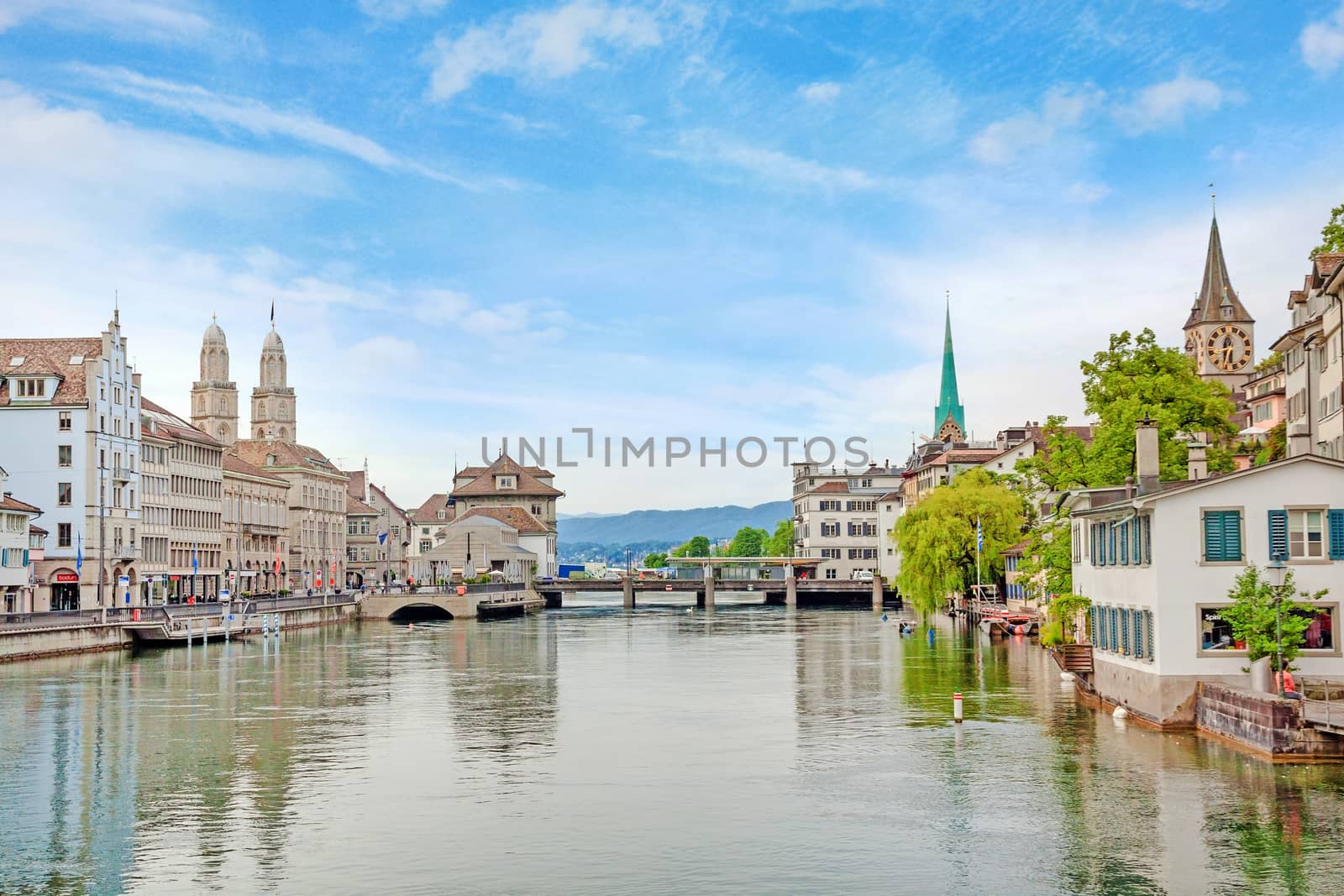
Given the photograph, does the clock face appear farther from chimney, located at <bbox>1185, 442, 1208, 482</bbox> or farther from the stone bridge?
chimney, located at <bbox>1185, 442, 1208, 482</bbox>

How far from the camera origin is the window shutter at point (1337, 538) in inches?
1692

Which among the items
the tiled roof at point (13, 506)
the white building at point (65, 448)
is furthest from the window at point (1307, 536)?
the white building at point (65, 448)

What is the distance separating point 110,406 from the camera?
118188 millimetres

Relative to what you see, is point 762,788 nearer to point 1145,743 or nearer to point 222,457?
point 1145,743

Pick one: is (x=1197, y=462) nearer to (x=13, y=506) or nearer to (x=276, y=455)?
(x=13, y=506)

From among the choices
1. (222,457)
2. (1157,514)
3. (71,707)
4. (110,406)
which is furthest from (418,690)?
(222,457)

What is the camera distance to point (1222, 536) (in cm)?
4366

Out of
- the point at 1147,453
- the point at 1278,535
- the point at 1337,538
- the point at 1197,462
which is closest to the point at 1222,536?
the point at 1278,535

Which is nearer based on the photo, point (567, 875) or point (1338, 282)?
point (567, 875)

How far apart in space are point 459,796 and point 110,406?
88927 millimetres

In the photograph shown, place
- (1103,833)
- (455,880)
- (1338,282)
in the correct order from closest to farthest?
(455,880) < (1103,833) < (1338,282)

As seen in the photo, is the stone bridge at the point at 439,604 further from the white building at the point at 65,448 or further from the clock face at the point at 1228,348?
the clock face at the point at 1228,348

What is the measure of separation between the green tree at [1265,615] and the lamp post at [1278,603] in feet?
0.22

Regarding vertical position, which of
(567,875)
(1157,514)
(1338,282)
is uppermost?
(1338,282)
